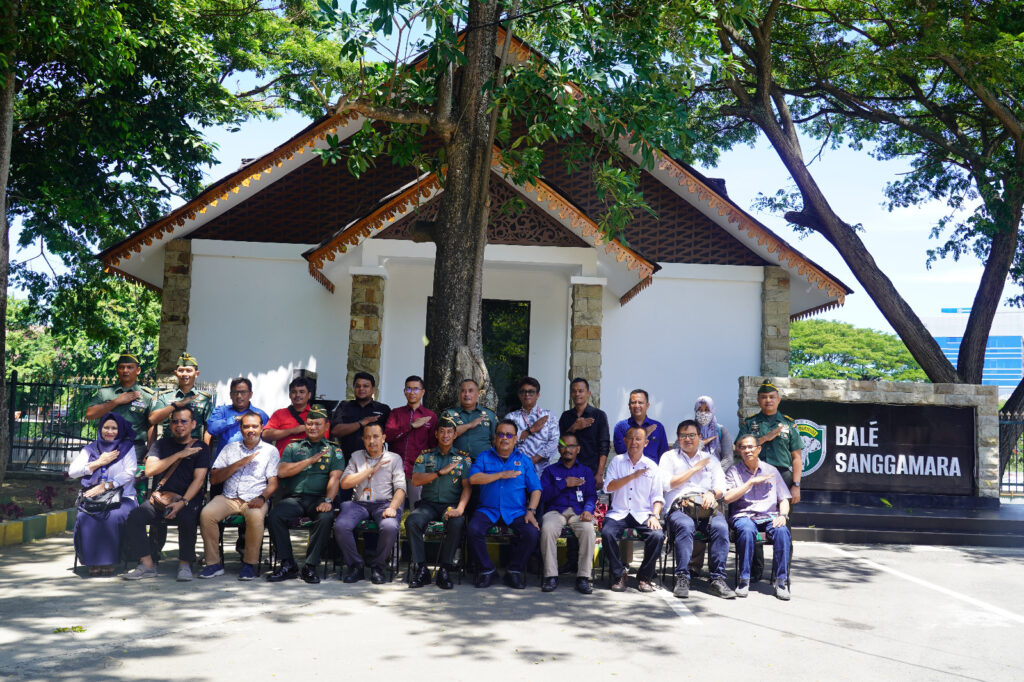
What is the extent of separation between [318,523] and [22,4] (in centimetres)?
681

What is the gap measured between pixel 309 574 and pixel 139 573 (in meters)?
1.36

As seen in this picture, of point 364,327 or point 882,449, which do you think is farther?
point 364,327

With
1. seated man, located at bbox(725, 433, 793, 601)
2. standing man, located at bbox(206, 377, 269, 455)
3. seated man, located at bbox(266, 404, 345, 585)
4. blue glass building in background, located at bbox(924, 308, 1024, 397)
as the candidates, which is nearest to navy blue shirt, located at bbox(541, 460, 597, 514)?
seated man, located at bbox(725, 433, 793, 601)

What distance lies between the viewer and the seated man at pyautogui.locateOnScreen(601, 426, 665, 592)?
285 inches

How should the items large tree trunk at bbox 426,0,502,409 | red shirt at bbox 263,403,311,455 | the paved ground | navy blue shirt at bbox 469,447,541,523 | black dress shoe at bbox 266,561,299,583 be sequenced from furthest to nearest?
large tree trunk at bbox 426,0,502,409
red shirt at bbox 263,403,311,455
navy blue shirt at bbox 469,447,541,523
black dress shoe at bbox 266,561,299,583
the paved ground

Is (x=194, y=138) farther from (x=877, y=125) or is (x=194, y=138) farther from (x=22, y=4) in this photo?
(x=877, y=125)

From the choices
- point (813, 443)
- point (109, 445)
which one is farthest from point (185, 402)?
point (813, 443)

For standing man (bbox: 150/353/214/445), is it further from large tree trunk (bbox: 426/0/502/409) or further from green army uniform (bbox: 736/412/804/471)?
green army uniform (bbox: 736/412/804/471)

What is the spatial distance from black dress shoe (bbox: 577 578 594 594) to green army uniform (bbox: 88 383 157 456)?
3987 millimetres

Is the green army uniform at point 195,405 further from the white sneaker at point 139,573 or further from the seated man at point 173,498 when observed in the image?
the white sneaker at point 139,573

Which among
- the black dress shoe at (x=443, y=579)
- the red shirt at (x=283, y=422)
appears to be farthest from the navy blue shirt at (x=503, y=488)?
the red shirt at (x=283, y=422)

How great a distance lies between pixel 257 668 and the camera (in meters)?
4.82

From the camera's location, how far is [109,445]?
7.26 metres

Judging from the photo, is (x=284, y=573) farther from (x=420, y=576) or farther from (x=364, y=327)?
(x=364, y=327)
